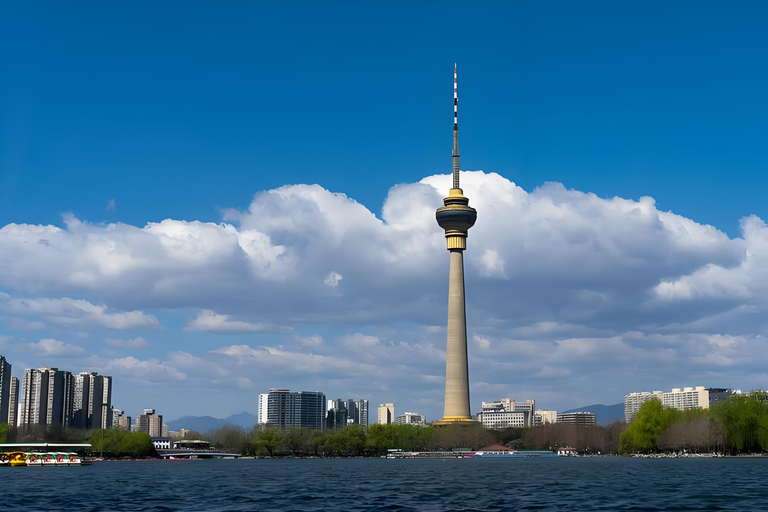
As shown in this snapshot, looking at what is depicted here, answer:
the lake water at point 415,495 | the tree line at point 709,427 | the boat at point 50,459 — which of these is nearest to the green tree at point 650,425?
the tree line at point 709,427

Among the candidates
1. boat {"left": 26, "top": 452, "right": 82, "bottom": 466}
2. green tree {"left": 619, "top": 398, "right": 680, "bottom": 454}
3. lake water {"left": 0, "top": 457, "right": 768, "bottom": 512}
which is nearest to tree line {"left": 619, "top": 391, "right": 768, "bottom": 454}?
green tree {"left": 619, "top": 398, "right": 680, "bottom": 454}

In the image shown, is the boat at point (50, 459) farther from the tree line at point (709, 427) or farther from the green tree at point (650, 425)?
the tree line at point (709, 427)

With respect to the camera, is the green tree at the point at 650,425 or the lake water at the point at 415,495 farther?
the green tree at the point at 650,425

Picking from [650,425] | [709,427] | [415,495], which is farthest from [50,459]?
[709,427]

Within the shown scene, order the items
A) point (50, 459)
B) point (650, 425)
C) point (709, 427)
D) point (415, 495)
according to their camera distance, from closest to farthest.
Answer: point (415, 495) → point (50, 459) → point (709, 427) → point (650, 425)

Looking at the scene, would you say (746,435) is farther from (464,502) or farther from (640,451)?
(464,502)

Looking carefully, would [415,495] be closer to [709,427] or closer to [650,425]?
[709,427]

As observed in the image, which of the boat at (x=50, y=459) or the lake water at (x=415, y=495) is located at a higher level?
the lake water at (x=415, y=495)

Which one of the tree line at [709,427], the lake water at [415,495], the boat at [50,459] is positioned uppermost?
the tree line at [709,427]

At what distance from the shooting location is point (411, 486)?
7994 cm

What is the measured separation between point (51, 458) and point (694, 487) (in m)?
117

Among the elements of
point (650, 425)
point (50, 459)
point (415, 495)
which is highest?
point (650, 425)

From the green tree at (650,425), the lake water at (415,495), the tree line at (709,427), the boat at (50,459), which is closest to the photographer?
the lake water at (415,495)

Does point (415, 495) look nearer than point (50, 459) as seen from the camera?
Yes
